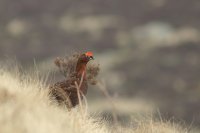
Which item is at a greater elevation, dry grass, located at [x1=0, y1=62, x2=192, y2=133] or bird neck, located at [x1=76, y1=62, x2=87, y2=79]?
bird neck, located at [x1=76, y1=62, x2=87, y2=79]

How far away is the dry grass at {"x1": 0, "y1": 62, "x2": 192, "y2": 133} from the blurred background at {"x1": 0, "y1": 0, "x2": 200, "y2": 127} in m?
36.8

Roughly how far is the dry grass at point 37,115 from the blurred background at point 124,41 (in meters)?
36.8

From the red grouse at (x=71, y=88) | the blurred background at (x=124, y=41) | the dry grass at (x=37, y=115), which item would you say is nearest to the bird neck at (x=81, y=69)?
the red grouse at (x=71, y=88)

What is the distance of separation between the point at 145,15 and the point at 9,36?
46.5ft

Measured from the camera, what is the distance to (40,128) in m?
9.63

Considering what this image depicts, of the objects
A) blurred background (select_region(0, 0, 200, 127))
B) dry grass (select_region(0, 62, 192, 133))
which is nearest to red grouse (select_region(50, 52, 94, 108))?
dry grass (select_region(0, 62, 192, 133))

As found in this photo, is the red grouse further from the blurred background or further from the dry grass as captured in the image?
the blurred background

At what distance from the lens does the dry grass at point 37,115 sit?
9531 millimetres

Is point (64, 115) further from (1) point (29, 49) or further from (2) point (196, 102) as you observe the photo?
(1) point (29, 49)

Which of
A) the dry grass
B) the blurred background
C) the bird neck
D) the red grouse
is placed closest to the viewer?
the dry grass

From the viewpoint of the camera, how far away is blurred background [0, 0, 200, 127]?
185 ft

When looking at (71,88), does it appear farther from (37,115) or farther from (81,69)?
(37,115)

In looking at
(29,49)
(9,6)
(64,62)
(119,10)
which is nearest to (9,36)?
(9,6)

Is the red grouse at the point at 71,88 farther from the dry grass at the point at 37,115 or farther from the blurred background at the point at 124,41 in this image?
the blurred background at the point at 124,41
